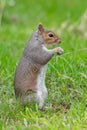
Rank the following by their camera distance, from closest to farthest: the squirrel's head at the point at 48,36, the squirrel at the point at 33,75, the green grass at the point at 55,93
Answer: the green grass at the point at 55,93 → the squirrel at the point at 33,75 → the squirrel's head at the point at 48,36

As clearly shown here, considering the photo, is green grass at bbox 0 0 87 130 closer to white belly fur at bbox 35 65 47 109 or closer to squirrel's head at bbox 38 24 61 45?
white belly fur at bbox 35 65 47 109

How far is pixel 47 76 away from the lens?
254 inches

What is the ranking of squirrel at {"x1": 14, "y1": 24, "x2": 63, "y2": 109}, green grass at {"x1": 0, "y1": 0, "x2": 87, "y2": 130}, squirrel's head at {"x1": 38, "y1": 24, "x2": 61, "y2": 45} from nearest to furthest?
green grass at {"x1": 0, "y1": 0, "x2": 87, "y2": 130} → squirrel at {"x1": 14, "y1": 24, "x2": 63, "y2": 109} → squirrel's head at {"x1": 38, "y1": 24, "x2": 61, "y2": 45}

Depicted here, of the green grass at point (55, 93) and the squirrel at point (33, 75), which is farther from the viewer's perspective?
the squirrel at point (33, 75)

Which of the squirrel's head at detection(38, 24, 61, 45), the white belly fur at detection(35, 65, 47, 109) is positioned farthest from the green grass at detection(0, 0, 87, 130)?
the squirrel's head at detection(38, 24, 61, 45)

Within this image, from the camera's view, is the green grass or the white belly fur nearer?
the green grass

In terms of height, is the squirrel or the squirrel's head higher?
the squirrel's head

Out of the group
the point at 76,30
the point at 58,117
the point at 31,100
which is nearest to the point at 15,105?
the point at 31,100

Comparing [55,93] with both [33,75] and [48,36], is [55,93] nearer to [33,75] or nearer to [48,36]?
[33,75]

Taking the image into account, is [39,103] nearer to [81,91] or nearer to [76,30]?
[81,91]

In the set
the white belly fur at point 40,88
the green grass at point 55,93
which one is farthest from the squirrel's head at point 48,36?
the green grass at point 55,93

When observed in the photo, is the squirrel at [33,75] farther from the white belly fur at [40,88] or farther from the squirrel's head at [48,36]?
the squirrel's head at [48,36]

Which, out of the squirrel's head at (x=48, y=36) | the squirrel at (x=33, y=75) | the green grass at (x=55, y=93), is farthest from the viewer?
the squirrel's head at (x=48, y=36)

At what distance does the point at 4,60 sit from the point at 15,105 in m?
1.55
